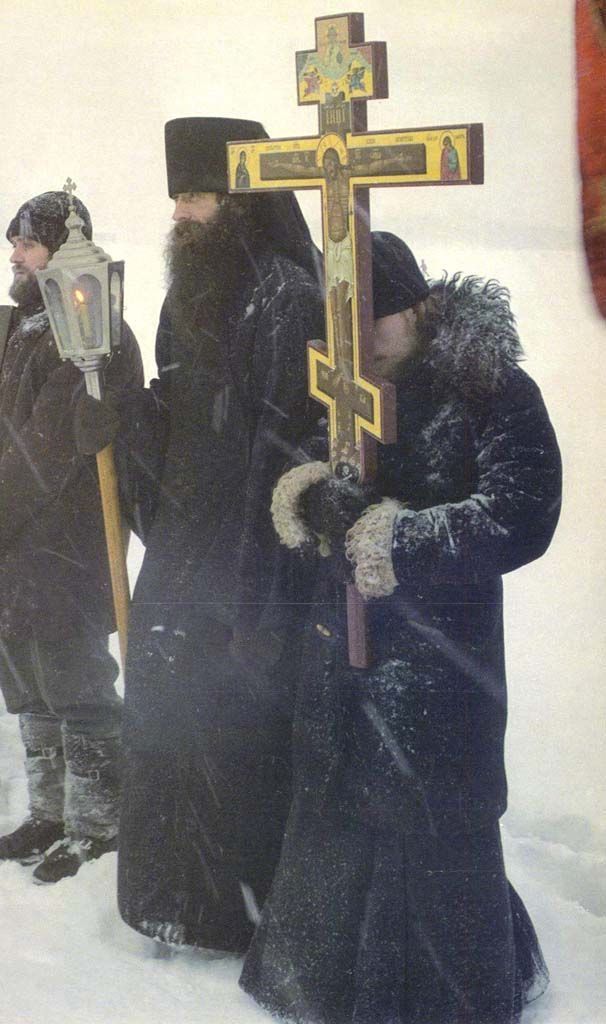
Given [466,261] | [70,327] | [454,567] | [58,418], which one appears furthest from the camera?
[58,418]

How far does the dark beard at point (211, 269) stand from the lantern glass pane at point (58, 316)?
0.27 m

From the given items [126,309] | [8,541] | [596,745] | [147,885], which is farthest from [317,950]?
[126,309]

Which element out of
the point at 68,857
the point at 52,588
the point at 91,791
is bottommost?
the point at 68,857

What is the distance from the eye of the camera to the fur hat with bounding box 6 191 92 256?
350 centimetres

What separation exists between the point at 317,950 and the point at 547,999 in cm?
54

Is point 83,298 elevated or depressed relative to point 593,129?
depressed

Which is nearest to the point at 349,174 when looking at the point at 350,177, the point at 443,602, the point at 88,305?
the point at 350,177

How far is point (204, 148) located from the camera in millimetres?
3146

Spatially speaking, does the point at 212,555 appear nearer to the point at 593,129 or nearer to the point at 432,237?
the point at 432,237

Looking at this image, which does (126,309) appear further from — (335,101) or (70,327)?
(335,101)

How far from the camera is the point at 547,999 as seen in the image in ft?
10.2

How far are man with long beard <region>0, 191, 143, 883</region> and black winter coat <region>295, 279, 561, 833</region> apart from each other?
0.88 m

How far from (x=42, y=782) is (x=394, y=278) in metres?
1.89

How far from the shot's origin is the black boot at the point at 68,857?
3678mm
